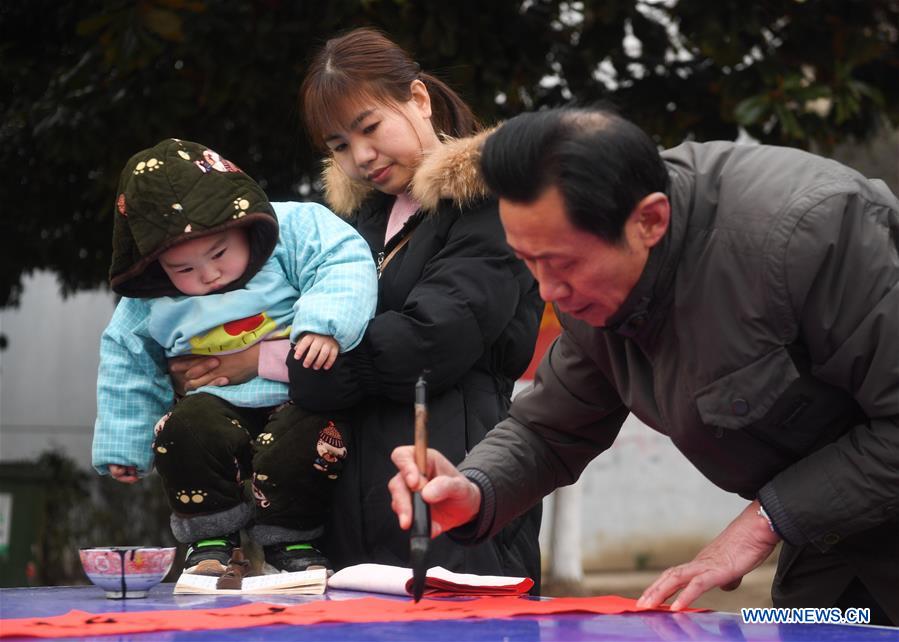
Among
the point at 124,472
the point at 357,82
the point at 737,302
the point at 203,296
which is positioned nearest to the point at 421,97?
the point at 357,82

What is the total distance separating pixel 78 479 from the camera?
9875 millimetres

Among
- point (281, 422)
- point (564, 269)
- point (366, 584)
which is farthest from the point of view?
point (281, 422)

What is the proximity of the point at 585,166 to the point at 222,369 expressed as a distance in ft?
4.08

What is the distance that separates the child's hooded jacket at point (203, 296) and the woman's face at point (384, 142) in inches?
5.9

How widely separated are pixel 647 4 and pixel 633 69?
0.44 m

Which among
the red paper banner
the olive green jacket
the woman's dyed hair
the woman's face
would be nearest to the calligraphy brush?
the red paper banner

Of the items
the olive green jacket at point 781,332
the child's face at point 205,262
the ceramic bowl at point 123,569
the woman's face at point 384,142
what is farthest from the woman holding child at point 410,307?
the olive green jacket at point 781,332

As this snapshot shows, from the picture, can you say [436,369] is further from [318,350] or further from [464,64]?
[464,64]

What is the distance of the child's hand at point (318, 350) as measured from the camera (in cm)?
282

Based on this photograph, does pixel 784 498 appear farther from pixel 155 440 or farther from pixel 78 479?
pixel 78 479

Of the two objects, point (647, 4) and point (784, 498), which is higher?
point (647, 4)

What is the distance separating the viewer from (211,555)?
289 centimetres

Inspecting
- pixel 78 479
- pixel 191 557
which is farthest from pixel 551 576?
pixel 191 557

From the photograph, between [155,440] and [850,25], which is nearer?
[155,440]
